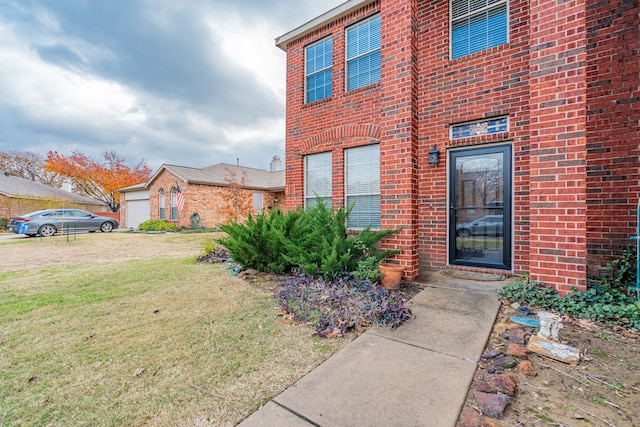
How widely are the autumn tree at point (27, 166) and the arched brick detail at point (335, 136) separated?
3594 centimetres

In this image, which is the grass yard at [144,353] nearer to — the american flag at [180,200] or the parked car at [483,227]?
the parked car at [483,227]

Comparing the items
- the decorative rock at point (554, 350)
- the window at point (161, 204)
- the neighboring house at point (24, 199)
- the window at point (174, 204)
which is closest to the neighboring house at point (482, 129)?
the decorative rock at point (554, 350)

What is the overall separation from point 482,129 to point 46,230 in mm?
18362

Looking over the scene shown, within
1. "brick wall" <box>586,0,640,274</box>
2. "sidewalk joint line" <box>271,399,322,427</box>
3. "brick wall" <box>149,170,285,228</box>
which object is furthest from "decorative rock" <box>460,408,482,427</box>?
"brick wall" <box>149,170,285,228</box>

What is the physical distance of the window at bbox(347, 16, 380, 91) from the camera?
217 inches

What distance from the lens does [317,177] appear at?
6.29m

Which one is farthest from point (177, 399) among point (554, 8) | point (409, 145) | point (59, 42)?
point (59, 42)

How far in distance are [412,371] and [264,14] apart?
1062 centimetres

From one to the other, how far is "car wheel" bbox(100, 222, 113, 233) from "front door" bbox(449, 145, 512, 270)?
18634 millimetres

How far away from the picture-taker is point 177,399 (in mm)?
1691

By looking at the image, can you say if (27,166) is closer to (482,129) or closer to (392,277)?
(392,277)

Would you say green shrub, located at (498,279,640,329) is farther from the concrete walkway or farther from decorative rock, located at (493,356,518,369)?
decorative rock, located at (493,356,518,369)

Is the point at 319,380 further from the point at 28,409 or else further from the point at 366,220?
the point at 366,220

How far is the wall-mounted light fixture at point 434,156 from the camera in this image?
4.89 meters
